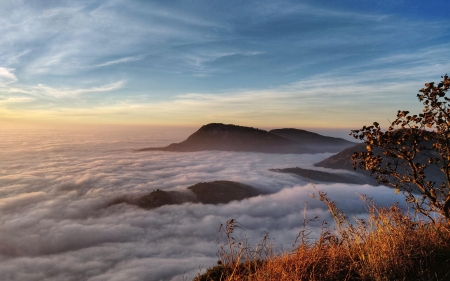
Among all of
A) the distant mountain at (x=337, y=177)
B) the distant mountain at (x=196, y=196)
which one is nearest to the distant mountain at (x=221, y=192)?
the distant mountain at (x=196, y=196)

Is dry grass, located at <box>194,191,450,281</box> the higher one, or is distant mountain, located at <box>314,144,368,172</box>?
A: dry grass, located at <box>194,191,450,281</box>

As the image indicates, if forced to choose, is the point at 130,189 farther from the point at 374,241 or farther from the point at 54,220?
the point at 374,241

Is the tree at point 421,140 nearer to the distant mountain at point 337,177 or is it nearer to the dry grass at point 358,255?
the dry grass at point 358,255

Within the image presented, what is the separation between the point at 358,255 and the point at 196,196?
329 feet

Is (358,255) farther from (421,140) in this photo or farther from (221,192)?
(221,192)

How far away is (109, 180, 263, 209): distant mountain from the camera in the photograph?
98.6 m

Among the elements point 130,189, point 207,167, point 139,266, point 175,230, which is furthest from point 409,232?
A: point 207,167

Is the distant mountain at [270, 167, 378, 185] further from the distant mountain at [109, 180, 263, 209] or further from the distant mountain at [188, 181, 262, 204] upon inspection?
the distant mountain at [109, 180, 263, 209]

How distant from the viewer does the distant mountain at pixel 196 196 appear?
3880 inches

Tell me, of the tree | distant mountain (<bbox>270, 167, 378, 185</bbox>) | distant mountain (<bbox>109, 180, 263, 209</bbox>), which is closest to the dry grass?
the tree

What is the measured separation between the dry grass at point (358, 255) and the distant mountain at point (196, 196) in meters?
95.7

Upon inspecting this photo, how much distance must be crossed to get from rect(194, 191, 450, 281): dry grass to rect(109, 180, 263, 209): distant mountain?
9570cm

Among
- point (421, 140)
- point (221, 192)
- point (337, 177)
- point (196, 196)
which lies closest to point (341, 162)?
point (337, 177)

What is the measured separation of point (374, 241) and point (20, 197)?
145 m
